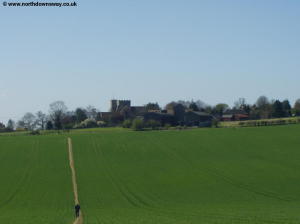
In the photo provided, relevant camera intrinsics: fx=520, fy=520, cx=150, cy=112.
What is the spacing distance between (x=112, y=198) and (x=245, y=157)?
2820 cm

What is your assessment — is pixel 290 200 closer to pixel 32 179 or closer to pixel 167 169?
pixel 167 169

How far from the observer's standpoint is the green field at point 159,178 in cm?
3206

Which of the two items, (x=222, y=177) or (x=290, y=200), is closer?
(x=290, y=200)

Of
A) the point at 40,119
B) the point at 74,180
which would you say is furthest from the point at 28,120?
the point at 74,180

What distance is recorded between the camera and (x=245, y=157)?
67.4 m

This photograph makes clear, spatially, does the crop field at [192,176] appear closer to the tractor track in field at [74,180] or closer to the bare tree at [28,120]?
the tractor track in field at [74,180]

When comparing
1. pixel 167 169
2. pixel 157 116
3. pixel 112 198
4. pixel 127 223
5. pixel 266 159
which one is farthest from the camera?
pixel 157 116

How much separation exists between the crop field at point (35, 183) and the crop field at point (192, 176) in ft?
6.41

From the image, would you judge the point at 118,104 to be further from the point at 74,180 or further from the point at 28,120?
the point at 74,180

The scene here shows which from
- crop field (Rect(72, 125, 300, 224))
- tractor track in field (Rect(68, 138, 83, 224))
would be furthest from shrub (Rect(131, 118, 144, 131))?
tractor track in field (Rect(68, 138, 83, 224))

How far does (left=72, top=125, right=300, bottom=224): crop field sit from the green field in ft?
0.27

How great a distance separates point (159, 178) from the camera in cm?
5428

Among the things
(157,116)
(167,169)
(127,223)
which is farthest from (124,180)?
(157,116)

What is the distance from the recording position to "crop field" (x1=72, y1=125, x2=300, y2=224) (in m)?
31.5
